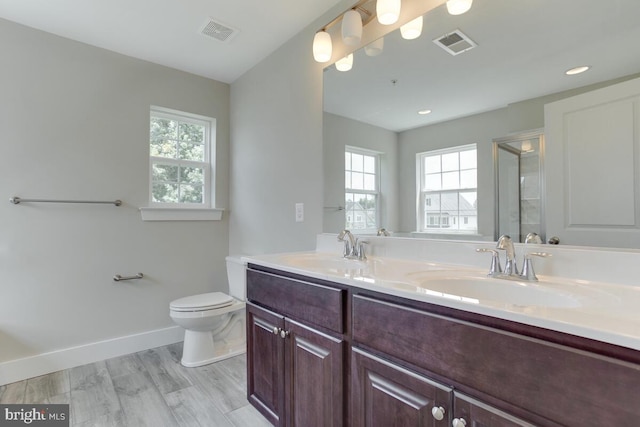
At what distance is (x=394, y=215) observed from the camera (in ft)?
5.30

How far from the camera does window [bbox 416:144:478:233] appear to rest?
1.36 m

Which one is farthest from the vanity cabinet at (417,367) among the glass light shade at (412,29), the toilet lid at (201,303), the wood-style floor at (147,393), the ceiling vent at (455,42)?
the glass light shade at (412,29)

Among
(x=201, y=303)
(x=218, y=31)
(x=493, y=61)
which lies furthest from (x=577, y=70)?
(x=201, y=303)

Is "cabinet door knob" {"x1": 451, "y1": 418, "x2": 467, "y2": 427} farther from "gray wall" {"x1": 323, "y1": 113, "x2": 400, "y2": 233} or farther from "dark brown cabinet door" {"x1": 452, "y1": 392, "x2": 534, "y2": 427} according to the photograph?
"gray wall" {"x1": 323, "y1": 113, "x2": 400, "y2": 233}

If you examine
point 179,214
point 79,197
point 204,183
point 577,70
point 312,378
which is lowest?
point 312,378

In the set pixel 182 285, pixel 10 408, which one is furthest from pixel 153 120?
pixel 10 408

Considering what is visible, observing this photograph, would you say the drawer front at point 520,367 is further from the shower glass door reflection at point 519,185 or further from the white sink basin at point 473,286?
the shower glass door reflection at point 519,185

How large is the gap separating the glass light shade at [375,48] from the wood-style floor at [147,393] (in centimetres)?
199

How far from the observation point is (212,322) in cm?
222

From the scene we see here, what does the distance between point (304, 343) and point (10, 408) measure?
1763mm

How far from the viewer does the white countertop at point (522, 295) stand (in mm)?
608

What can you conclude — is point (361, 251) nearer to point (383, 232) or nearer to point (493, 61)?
point (383, 232)

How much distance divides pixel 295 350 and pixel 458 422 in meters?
0.70

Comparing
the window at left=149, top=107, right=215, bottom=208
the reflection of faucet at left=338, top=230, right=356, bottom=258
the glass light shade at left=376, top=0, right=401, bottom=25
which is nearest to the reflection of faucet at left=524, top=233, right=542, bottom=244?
the reflection of faucet at left=338, top=230, right=356, bottom=258
